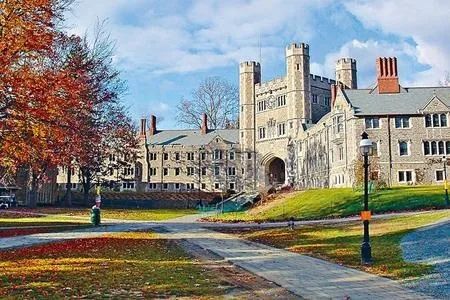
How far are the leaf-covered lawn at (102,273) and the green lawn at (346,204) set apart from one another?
16300mm

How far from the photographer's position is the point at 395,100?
45219 millimetres

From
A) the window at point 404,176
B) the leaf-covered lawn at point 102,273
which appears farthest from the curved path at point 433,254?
the window at point 404,176

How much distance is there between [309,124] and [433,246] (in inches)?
2023

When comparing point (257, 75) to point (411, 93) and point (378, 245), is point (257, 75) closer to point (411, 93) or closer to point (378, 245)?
point (411, 93)

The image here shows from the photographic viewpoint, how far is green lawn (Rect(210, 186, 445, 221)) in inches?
1114

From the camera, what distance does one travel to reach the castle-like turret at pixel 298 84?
6412cm

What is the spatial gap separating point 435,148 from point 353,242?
1229 inches

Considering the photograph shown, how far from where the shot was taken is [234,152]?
76.6m

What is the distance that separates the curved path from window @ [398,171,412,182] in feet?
88.6

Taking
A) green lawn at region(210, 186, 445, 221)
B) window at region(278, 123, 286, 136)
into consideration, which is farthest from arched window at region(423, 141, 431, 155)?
window at region(278, 123, 286, 136)

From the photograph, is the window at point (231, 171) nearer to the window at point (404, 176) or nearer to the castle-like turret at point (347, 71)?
the castle-like turret at point (347, 71)

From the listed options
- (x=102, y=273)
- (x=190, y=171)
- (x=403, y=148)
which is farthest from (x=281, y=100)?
(x=102, y=273)

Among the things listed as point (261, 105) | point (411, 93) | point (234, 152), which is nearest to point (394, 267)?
point (411, 93)

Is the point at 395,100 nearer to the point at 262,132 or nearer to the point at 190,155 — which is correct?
the point at 262,132
